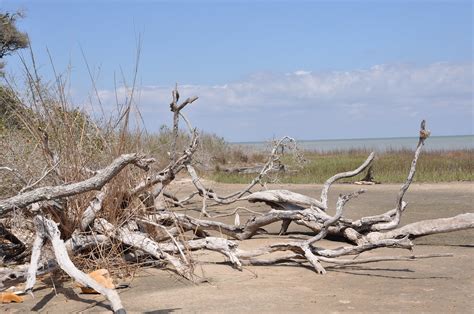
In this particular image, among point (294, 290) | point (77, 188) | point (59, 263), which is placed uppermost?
point (77, 188)

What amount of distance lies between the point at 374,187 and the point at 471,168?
7265mm

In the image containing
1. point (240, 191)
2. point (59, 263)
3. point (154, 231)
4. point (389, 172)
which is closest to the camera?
point (59, 263)

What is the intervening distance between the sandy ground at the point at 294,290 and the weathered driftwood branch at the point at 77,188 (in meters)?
0.93

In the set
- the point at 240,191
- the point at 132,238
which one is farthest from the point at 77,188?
the point at 240,191

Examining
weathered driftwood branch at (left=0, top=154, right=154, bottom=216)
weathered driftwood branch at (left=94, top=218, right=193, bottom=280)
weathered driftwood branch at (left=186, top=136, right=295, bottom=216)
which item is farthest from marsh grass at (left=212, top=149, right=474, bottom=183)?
weathered driftwood branch at (left=0, top=154, right=154, bottom=216)

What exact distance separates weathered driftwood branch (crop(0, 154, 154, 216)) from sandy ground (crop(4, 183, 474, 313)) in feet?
3.06

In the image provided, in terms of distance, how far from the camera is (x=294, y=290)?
6.02 meters

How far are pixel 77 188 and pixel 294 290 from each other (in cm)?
219

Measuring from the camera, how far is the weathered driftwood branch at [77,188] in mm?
5789

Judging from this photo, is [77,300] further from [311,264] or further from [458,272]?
[458,272]

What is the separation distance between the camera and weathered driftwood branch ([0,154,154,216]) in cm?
579

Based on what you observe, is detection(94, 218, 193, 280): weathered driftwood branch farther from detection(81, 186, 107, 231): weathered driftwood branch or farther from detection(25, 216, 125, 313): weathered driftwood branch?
detection(25, 216, 125, 313): weathered driftwood branch

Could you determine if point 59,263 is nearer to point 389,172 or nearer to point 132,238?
point 132,238

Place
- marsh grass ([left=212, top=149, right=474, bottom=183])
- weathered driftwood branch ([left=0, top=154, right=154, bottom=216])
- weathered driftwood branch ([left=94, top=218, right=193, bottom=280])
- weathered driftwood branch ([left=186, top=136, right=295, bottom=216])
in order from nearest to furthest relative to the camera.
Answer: weathered driftwood branch ([left=0, top=154, right=154, bottom=216]) → weathered driftwood branch ([left=94, top=218, right=193, bottom=280]) → weathered driftwood branch ([left=186, top=136, right=295, bottom=216]) → marsh grass ([left=212, top=149, right=474, bottom=183])
